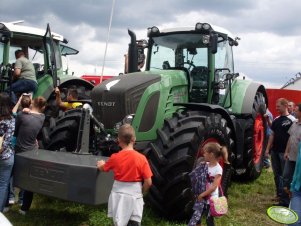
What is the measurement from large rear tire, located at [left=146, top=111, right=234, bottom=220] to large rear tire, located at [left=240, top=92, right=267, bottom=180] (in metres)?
2.37

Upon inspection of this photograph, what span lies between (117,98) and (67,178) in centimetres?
140

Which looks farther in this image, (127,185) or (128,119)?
(128,119)

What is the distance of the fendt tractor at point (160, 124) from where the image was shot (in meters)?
4.46

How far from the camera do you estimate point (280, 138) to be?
685 cm

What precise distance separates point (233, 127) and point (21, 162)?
3174 millimetres

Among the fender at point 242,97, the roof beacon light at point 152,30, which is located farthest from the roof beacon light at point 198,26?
the fender at point 242,97

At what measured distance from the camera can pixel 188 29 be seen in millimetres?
6656

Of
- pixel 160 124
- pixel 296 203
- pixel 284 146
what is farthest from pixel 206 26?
pixel 296 203

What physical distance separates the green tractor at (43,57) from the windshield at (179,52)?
2255 millimetres

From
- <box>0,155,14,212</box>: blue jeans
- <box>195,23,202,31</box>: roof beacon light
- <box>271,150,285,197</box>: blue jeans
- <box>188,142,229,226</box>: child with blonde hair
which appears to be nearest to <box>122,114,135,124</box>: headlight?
<box>188,142,229,226</box>: child with blonde hair

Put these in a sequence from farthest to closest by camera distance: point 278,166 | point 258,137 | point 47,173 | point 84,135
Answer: point 258,137
point 278,166
point 84,135
point 47,173

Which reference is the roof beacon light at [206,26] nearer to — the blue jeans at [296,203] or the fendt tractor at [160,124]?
the fendt tractor at [160,124]

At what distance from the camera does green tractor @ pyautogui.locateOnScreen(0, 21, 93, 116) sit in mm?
8344

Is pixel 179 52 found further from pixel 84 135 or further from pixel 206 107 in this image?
pixel 84 135
